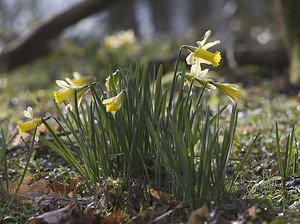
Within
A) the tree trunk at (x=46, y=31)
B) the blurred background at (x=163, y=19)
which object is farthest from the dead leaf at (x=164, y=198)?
the blurred background at (x=163, y=19)

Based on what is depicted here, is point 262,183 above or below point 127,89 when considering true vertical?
below

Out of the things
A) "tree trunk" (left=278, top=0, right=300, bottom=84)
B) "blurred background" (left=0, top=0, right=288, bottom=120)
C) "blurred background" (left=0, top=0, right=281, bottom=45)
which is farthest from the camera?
"blurred background" (left=0, top=0, right=281, bottom=45)

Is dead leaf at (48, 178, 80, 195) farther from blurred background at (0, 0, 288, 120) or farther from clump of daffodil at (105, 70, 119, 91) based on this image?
blurred background at (0, 0, 288, 120)

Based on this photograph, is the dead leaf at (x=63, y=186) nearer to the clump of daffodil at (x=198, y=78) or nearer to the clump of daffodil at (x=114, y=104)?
the clump of daffodil at (x=114, y=104)

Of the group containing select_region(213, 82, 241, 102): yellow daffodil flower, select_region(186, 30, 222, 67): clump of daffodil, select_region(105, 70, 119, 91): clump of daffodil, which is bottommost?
select_region(213, 82, 241, 102): yellow daffodil flower

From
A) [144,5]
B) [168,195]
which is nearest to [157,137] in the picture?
[168,195]

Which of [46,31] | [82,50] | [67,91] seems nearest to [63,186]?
[67,91]

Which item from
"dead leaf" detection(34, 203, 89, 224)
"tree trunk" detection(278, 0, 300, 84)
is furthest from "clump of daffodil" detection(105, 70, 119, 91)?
"tree trunk" detection(278, 0, 300, 84)

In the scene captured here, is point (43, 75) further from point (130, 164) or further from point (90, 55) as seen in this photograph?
point (130, 164)
